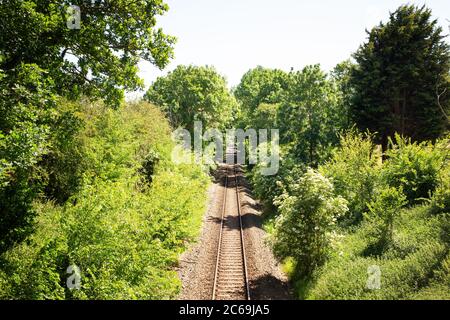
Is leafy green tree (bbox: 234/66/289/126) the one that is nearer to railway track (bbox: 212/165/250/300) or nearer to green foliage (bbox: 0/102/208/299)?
railway track (bbox: 212/165/250/300)

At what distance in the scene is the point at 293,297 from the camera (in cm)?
1308

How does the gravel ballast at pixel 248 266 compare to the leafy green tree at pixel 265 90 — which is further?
the leafy green tree at pixel 265 90

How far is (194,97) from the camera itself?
40188mm

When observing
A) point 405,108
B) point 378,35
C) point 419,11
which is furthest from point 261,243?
point 419,11

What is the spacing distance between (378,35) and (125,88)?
25160mm

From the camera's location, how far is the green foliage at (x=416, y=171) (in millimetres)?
18203

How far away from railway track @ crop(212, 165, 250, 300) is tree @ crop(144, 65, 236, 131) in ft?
53.5

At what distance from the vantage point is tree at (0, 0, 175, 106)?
1097 cm

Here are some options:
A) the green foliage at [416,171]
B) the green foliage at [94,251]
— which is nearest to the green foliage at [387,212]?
the green foliage at [416,171]

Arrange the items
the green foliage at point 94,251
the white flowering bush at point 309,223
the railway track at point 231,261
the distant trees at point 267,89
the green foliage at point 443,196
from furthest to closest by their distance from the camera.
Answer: the distant trees at point 267,89, the green foliage at point 443,196, the white flowering bush at point 309,223, the railway track at point 231,261, the green foliage at point 94,251

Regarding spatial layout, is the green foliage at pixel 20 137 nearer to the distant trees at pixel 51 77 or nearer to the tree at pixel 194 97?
the distant trees at pixel 51 77

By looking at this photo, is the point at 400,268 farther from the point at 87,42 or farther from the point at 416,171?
the point at 87,42

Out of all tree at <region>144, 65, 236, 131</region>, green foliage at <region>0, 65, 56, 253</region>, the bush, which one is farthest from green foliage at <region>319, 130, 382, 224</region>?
tree at <region>144, 65, 236, 131</region>

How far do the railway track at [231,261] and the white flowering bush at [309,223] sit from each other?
242 centimetres
